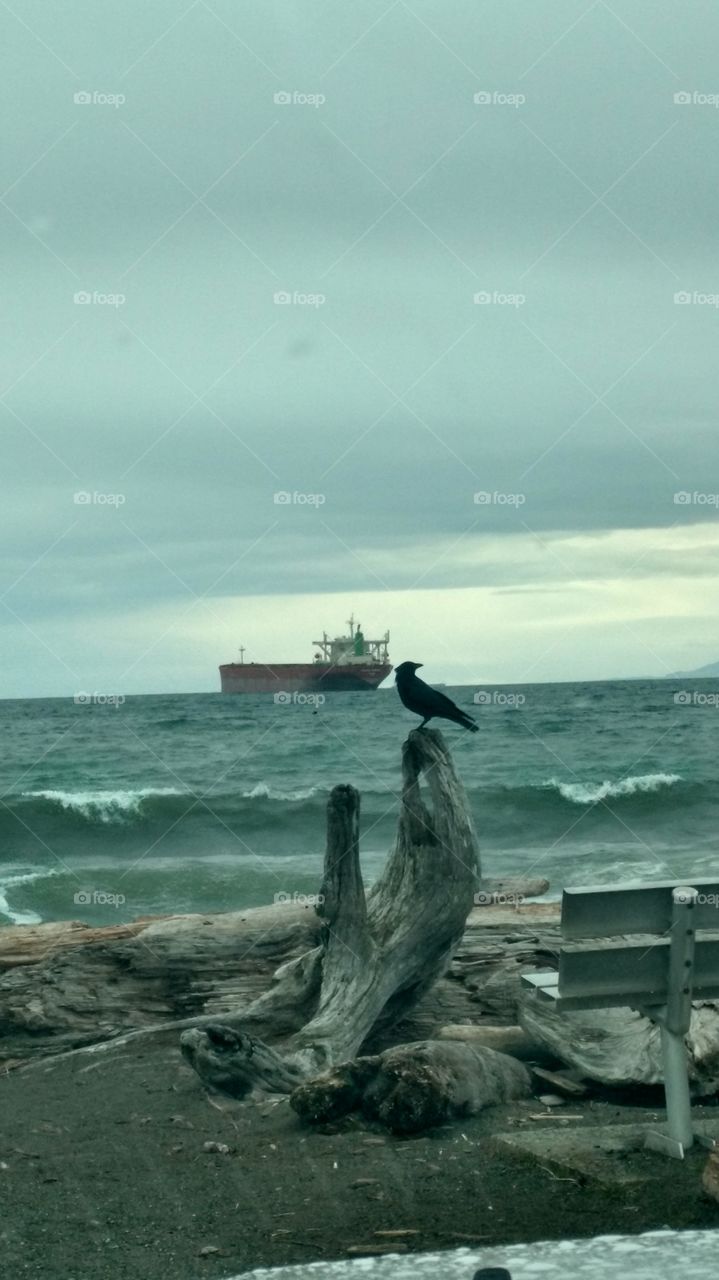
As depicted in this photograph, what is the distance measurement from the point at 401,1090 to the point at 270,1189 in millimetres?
772

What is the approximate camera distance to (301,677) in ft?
189

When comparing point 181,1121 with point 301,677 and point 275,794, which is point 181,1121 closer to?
point 275,794

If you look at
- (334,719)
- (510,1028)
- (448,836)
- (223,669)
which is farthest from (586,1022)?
(223,669)

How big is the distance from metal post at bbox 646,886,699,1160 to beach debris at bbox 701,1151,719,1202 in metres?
0.60

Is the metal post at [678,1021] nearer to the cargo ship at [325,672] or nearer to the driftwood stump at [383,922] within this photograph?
the driftwood stump at [383,922]

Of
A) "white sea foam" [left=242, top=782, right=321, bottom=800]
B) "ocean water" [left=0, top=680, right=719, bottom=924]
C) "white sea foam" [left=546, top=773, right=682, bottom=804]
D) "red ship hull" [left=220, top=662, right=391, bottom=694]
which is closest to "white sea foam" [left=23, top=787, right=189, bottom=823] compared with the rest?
"ocean water" [left=0, top=680, right=719, bottom=924]

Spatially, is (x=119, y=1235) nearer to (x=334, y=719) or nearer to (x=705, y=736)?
(x=705, y=736)

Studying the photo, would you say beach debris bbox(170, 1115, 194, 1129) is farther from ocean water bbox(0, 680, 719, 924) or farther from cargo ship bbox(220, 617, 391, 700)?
cargo ship bbox(220, 617, 391, 700)

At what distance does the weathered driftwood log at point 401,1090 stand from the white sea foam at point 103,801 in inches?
963

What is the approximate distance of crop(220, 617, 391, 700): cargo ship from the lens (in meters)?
52.7

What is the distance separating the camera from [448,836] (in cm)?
755

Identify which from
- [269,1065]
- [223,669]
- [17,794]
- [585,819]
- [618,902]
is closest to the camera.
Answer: [618,902]

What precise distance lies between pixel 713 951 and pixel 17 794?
1122 inches

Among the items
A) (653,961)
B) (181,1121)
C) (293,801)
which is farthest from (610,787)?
(653,961)
